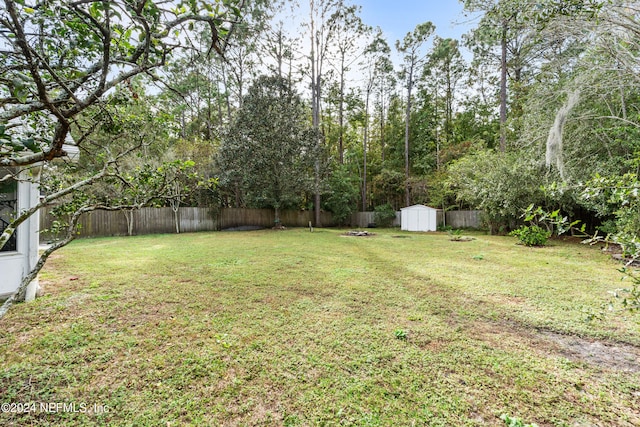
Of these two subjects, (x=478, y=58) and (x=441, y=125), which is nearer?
(x=478, y=58)

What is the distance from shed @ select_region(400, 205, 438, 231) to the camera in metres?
14.2

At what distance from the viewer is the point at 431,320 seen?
273 centimetres

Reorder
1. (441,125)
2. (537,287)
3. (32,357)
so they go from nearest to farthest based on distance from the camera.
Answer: (32,357) → (537,287) → (441,125)

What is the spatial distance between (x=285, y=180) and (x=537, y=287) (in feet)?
33.1

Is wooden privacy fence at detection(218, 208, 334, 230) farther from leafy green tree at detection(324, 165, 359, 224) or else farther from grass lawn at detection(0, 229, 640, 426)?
grass lawn at detection(0, 229, 640, 426)

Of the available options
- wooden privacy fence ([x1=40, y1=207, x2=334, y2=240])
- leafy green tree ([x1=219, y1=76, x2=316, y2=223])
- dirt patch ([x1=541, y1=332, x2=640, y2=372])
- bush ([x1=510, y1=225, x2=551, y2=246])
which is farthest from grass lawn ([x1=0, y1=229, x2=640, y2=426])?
leafy green tree ([x1=219, y1=76, x2=316, y2=223])

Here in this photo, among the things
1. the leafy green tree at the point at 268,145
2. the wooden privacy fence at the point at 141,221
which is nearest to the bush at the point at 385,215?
the leafy green tree at the point at 268,145

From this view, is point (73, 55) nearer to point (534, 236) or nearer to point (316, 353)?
point (316, 353)

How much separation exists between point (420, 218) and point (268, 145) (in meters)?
8.89

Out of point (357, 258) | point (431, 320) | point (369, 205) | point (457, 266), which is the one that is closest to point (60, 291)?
point (431, 320)

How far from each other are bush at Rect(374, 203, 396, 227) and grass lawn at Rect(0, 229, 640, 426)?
13012 millimetres

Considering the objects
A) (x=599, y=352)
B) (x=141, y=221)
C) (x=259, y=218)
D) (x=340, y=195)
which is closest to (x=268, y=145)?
(x=259, y=218)

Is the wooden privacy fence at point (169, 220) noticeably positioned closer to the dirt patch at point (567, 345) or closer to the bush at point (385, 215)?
the bush at point (385, 215)

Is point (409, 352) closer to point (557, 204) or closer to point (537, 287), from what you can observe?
point (537, 287)
